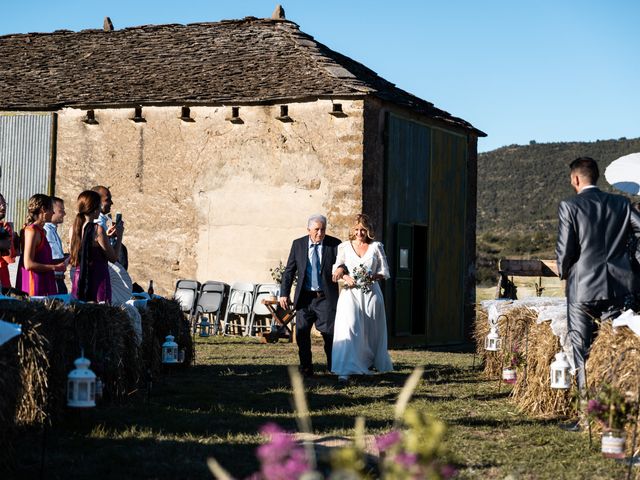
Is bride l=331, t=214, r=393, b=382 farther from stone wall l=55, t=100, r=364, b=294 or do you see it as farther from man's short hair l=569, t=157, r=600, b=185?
stone wall l=55, t=100, r=364, b=294

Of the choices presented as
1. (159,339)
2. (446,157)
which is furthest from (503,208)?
(159,339)

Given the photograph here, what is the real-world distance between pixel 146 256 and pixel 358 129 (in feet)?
15.6

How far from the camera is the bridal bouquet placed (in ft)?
37.4

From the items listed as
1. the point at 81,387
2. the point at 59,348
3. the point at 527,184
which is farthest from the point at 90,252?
the point at 527,184

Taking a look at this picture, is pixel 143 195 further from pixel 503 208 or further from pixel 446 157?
pixel 503 208

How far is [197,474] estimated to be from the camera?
6.03m

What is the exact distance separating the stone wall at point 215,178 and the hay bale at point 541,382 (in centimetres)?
837

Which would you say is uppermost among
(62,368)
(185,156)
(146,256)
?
(185,156)

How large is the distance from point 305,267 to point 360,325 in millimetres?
931

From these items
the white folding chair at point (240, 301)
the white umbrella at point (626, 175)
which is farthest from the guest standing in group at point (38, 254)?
the white folding chair at point (240, 301)

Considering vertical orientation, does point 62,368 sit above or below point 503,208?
below

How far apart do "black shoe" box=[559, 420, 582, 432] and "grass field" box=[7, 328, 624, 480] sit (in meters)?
0.11

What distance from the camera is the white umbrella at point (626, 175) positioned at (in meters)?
9.84

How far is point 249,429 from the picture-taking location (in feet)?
25.1
